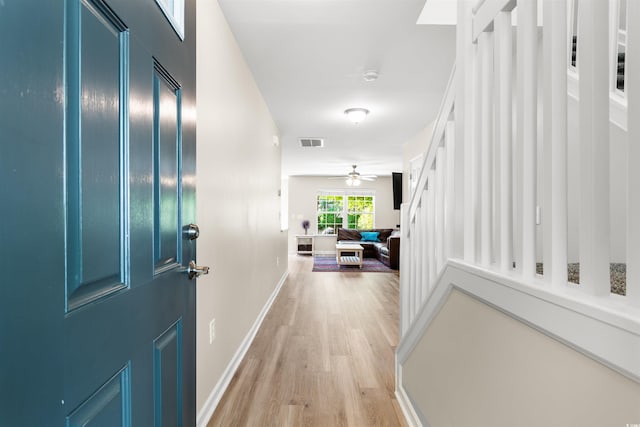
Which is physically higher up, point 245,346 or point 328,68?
point 328,68

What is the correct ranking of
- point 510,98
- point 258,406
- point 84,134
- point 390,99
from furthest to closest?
point 390,99, point 258,406, point 510,98, point 84,134

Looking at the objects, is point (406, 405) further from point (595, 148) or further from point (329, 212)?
point (329, 212)

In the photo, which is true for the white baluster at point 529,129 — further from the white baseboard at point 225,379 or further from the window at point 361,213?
the window at point 361,213

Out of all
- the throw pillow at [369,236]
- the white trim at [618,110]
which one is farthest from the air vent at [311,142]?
the white trim at [618,110]

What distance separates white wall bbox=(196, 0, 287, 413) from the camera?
176 cm

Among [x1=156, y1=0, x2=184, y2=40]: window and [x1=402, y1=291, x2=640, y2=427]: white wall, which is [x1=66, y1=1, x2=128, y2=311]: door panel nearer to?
[x1=156, y1=0, x2=184, y2=40]: window

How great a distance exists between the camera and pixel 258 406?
75.6 inches

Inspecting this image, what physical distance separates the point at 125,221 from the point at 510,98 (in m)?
1.10

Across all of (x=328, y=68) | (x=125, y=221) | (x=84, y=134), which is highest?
(x=328, y=68)

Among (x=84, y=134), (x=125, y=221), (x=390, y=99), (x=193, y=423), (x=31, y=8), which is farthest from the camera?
(x=390, y=99)

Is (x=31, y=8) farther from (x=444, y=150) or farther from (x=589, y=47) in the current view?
(x=444, y=150)

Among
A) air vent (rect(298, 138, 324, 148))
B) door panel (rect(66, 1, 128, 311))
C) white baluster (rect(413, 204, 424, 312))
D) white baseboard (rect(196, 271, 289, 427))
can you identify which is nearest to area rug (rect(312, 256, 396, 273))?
air vent (rect(298, 138, 324, 148))

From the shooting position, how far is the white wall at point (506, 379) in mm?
591

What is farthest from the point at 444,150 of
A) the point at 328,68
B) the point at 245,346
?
the point at 245,346
